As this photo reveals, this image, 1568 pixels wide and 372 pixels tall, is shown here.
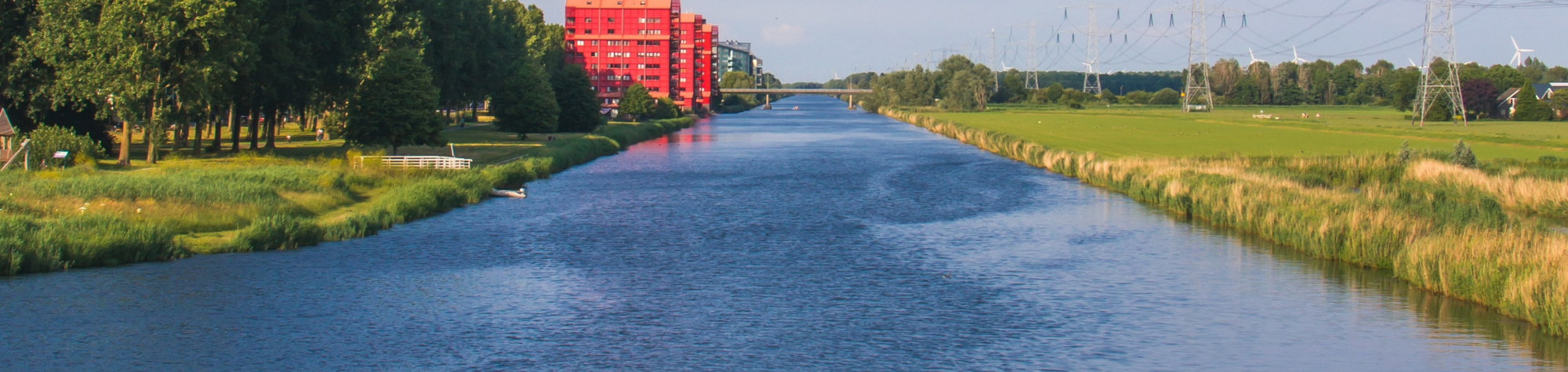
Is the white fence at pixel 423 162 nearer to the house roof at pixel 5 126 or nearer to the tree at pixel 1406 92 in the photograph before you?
the house roof at pixel 5 126

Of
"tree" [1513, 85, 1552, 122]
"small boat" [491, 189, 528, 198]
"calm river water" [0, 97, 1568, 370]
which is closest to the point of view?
"calm river water" [0, 97, 1568, 370]

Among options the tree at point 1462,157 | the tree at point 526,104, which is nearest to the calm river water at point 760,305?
the tree at point 1462,157

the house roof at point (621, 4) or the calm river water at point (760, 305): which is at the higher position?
the house roof at point (621, 4)

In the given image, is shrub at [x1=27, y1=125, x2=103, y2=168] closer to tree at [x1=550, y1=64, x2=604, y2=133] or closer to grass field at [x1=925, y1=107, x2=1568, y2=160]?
grass field at [x1=925, y1=107, x2=1568, y2=160]

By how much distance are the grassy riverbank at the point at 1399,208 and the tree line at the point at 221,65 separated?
3302cm

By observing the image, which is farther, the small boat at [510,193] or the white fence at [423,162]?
the white fence at [423,162]

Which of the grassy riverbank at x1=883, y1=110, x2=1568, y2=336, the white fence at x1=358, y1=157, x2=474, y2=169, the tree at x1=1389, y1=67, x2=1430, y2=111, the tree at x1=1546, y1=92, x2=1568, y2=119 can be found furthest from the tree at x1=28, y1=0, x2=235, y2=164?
the tree at x1=1389, y1=67, x2=1430, y2=111

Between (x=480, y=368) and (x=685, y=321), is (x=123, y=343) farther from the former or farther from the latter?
(x=685, y=321)

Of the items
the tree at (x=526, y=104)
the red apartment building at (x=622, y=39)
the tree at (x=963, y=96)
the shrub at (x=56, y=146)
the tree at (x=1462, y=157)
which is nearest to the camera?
the shrub at (x=56, y=146)

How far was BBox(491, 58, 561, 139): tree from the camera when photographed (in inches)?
3312

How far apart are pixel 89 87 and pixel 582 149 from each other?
100ft

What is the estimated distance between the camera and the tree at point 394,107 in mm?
58500

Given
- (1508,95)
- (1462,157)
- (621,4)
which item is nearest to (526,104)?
(1462,157)

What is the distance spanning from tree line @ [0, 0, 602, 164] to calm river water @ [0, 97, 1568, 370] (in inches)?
570
